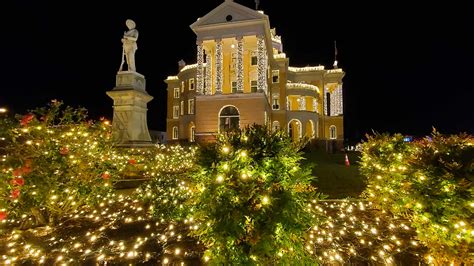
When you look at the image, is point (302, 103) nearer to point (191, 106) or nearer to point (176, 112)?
point (191, 106)

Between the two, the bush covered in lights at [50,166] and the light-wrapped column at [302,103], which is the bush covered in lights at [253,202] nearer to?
the bush covered in lights at [50,166]

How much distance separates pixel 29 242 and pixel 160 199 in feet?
8.70

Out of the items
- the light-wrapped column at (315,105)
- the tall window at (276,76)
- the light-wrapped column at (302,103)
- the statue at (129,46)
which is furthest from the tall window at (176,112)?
the statue at (129,46)

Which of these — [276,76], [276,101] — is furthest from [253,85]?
[276,76]

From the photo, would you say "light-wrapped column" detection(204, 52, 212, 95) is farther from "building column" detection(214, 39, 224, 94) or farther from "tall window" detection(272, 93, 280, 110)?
"tall window" detection(272, 93, 280, 110)

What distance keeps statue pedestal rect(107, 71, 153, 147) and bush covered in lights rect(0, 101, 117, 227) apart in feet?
17.2

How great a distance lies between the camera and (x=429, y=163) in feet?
14.5

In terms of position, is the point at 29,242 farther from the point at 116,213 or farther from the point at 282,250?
the point at 282,250

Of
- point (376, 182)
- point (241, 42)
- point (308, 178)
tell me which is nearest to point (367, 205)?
point (376, 182)

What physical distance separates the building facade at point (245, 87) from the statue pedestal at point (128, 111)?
876 centimetres

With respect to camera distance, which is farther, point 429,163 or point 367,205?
point 367,205

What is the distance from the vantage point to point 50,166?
5473 millimetres

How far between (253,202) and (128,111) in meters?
11.0

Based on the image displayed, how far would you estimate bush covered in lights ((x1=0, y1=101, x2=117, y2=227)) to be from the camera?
5121 mm
